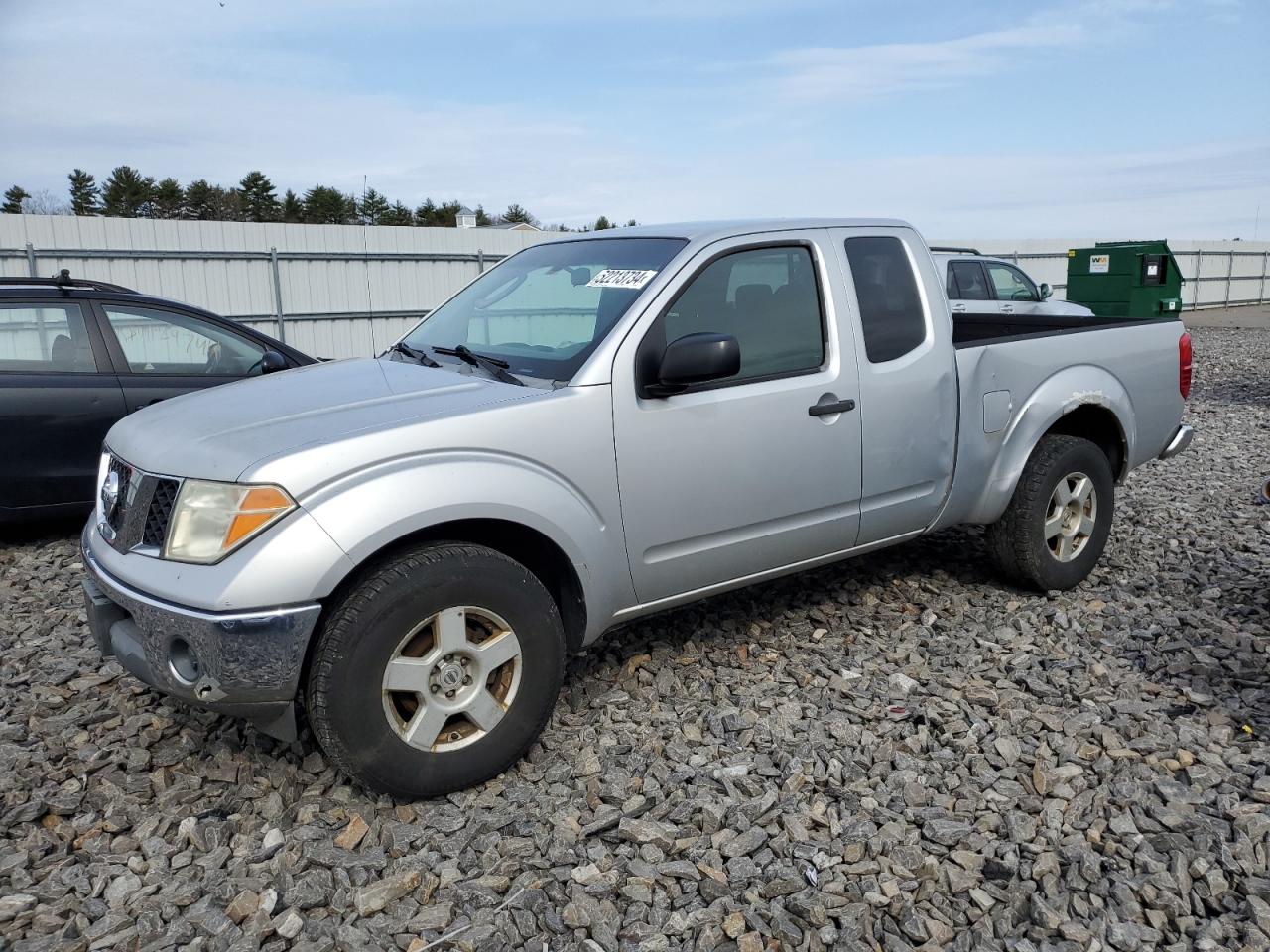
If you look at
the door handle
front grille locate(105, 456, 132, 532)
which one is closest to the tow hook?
front grille locate(105, 456, 132, 532)

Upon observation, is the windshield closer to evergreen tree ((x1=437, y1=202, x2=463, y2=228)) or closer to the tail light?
the tail light

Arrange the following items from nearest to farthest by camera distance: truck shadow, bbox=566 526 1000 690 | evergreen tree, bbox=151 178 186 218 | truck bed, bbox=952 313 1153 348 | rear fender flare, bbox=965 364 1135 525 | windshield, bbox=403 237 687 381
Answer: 1. windshield, bbox=403 237 687 381
2. truck shadow, bbox=566 526 1000 690
3. rear fender flare, bbox=965 364 1135 525
4. truck bed, bbox=952 313 1153 348
5. evergreen tree, bbox=151 178 186 218

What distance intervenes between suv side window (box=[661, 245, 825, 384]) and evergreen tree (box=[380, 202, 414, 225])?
55533mm

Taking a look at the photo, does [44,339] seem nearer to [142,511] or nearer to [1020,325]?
[142,511]

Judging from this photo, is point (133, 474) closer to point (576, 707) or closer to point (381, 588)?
point (381, 588)

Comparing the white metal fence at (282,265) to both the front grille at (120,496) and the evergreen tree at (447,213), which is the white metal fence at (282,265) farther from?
the evergreen tree at (447,213)

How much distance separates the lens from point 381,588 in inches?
118

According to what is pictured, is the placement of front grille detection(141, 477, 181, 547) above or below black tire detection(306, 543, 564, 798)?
above

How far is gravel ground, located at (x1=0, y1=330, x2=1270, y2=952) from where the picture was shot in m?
2.73

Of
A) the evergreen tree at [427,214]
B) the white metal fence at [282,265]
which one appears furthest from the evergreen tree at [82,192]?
the white metal fence at [282,265]

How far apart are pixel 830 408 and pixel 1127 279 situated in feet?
67.0

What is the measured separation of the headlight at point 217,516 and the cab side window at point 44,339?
3.87 m

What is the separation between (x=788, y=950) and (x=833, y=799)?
73 centimetres

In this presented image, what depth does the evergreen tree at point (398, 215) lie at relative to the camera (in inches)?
2256
